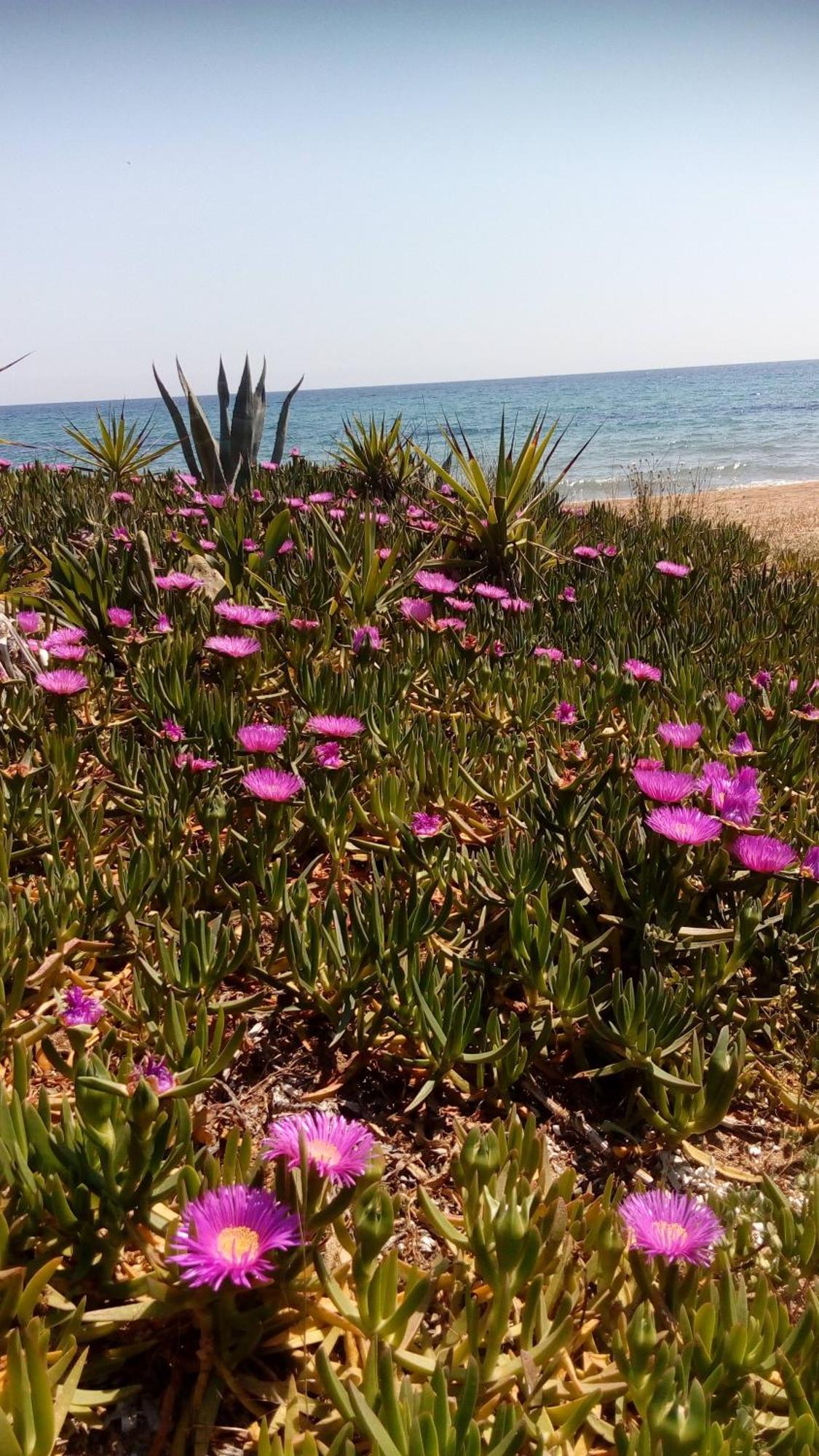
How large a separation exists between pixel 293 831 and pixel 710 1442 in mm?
1300

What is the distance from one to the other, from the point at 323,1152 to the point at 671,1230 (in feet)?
1.33

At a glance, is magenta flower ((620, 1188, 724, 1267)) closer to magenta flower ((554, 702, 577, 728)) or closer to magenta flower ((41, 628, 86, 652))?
magenta flower ((554, 702, 577, 728))

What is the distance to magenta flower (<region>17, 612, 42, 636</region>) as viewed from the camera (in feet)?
8.58

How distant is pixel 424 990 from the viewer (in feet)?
4.68

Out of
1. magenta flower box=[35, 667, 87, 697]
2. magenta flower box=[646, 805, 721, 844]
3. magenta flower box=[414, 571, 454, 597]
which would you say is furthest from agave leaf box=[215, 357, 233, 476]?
magenta flower box=[646, 805, 721, 844]

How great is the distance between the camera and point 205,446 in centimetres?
591

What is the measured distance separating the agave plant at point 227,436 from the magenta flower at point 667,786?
472cm

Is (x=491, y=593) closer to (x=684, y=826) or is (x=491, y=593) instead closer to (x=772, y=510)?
(x=684, y=826)

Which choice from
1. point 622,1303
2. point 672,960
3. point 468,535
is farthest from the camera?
point 468,535

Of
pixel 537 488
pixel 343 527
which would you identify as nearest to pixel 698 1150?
pixel 343 527

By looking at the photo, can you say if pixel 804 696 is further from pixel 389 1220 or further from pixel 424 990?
pixel 389 1220

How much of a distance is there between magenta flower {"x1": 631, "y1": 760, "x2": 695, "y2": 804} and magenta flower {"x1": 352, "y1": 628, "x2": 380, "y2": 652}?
1233 mm

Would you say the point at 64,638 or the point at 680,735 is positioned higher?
the point at 64,638

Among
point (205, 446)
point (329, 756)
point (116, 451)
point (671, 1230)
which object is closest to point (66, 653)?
point (329, 756)
